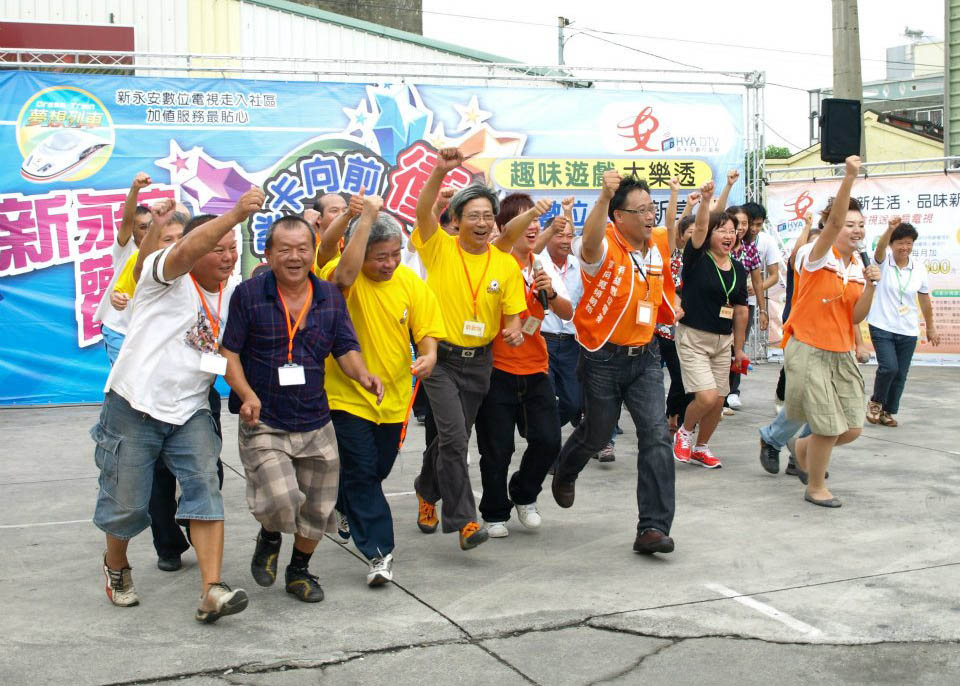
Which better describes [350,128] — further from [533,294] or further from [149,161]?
[533,294]

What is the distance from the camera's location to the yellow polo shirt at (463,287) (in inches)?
209

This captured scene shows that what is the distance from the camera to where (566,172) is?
1223 centimetres

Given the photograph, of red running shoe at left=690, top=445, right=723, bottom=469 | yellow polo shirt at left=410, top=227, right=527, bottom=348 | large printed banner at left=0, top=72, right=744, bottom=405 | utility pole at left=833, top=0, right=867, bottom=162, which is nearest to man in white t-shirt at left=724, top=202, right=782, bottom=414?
large printed banner at left=0, top=72, right=744, bottom=405

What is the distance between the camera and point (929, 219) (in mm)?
13352

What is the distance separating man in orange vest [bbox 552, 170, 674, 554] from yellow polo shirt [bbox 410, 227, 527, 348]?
41cm

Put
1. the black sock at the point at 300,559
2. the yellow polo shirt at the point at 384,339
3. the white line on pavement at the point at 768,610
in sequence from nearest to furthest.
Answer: the white line on pavement at the point at 768,610, the black sock at the point at 300,559, the yellow polo shirt at the point at 384,339

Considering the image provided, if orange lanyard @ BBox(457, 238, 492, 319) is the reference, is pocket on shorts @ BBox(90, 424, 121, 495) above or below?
below

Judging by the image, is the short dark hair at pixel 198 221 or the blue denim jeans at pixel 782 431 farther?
the blue denim jeans at pixel 782 431

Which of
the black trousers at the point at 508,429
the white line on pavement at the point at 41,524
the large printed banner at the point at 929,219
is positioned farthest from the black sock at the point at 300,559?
the large printed banner at the point at 929,219

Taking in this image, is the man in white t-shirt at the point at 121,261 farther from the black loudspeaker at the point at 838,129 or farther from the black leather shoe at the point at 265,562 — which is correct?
the black loudspeaker at the point at 838,129

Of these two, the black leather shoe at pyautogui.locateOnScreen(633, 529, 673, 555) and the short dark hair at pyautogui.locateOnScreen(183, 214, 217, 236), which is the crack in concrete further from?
the short dark hair at pyautogui.locateOnScreen(183, 214, 217, 236)

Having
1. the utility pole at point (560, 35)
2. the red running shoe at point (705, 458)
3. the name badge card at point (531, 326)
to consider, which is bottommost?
the red running shoe at point (705, 458)

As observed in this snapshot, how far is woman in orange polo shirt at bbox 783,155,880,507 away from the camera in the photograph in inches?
248

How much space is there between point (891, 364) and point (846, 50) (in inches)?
256
